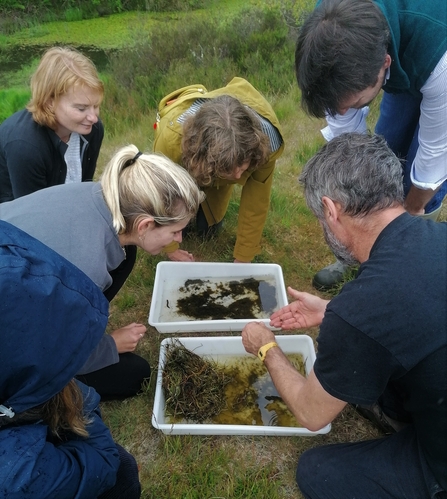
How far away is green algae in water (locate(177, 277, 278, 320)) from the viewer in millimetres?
2746

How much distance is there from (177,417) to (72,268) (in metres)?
1.25

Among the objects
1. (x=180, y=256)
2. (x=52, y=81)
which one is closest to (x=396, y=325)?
(x=180, y=256)

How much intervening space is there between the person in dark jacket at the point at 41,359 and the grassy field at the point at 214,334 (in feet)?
2.30

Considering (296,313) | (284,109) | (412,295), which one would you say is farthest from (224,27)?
(412,295)

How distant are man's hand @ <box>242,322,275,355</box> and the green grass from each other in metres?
0.46

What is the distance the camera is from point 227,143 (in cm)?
221

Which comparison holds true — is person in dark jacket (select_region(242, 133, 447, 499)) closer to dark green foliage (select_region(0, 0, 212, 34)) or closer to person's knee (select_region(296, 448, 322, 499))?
person's knee (select_region(296, 448, 322, 499))

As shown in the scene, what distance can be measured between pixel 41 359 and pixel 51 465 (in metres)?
0.38

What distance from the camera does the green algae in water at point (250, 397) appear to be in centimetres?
218

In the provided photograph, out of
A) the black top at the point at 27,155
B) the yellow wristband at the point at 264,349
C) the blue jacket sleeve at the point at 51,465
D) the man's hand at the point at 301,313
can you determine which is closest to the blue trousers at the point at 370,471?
the yellow wristband at the point at 264,349

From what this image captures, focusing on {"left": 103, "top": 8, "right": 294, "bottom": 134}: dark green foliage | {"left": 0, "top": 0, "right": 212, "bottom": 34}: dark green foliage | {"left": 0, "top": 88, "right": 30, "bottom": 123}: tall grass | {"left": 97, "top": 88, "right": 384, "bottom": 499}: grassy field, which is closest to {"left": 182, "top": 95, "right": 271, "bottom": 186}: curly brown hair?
{"left": 97, "top": 88, "right": 384, "bottom": 499}: grassy field

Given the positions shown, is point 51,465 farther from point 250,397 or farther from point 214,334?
point 214,334

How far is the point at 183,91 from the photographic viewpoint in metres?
2.78

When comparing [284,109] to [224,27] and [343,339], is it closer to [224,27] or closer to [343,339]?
[224,27]
